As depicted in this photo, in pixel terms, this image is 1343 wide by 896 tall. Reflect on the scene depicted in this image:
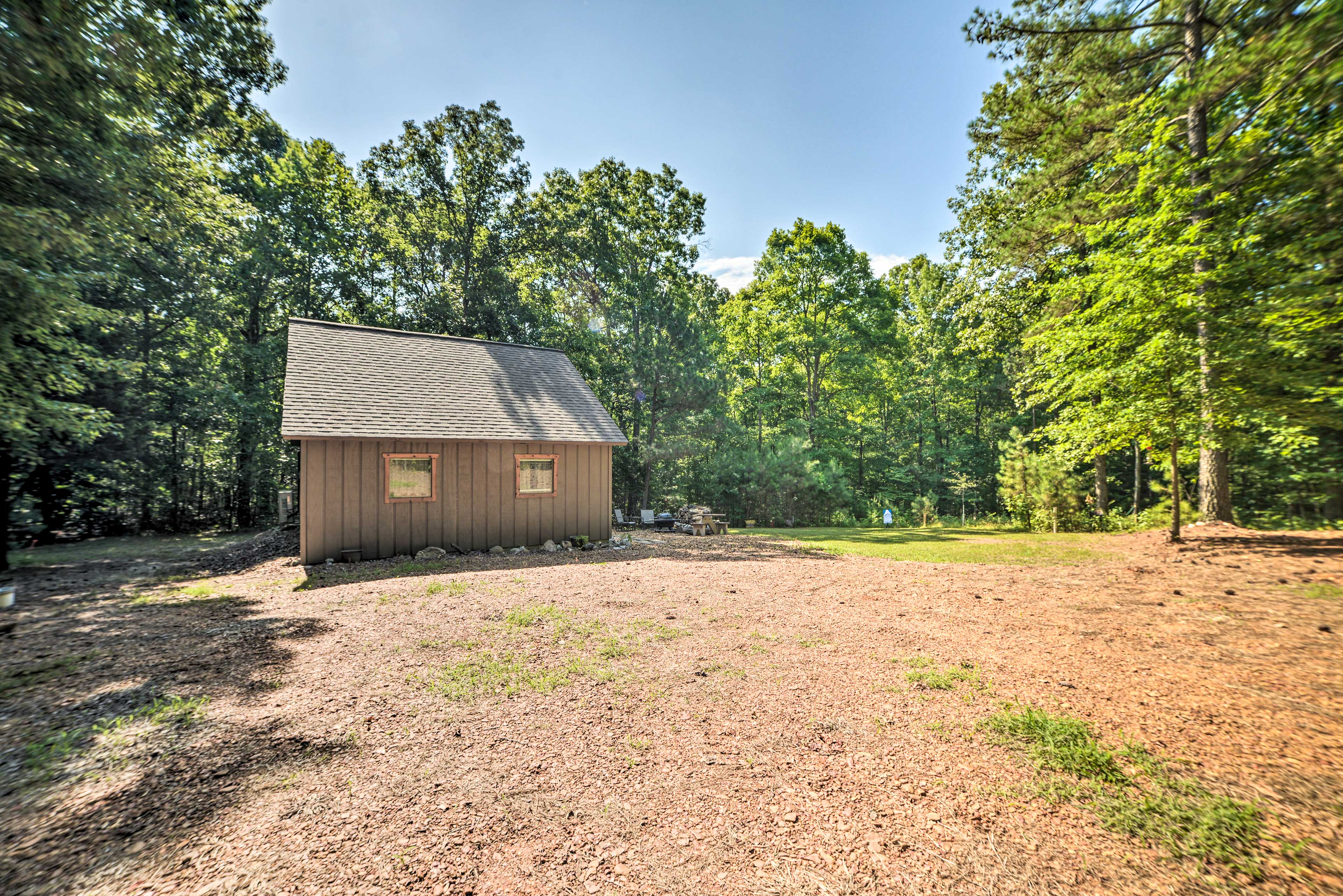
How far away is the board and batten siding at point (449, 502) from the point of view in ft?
32.0

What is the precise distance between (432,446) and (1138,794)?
38.1ft

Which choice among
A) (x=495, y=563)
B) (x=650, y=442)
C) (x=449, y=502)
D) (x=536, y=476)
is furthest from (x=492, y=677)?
(x=650, y=442)

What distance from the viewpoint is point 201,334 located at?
55.8 feet

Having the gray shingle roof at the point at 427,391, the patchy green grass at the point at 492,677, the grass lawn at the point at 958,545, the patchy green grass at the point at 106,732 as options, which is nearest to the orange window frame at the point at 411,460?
the gray shingle roof at the point at 427,391

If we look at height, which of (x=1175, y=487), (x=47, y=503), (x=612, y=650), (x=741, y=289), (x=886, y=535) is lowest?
(x=886, y=535)

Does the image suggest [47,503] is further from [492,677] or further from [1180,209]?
[1180,209]

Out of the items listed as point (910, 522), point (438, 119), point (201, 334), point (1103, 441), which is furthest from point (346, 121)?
point (910, 522)

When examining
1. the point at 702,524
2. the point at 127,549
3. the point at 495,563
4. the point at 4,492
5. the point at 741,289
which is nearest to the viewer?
the point at 4,492

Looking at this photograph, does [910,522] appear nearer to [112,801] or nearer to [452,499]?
[452,499]

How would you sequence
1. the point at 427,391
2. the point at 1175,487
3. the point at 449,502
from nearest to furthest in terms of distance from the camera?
the point at 1175,487 < the point at 449,502 < the point at 427,391

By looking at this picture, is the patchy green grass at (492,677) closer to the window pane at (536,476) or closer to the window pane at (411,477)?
the window pane at (411,477)

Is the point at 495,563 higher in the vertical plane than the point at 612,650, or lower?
lower

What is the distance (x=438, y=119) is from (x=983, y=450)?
30.9 m

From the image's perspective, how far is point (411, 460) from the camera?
421 inches
